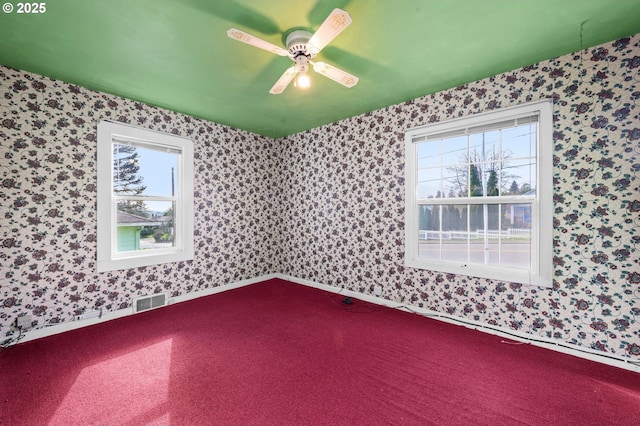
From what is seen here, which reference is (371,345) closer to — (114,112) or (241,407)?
(241,407)

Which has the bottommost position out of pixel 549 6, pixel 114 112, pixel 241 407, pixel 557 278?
pixel 241 407

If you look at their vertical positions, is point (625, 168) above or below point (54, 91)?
below

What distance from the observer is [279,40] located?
1.92 metres

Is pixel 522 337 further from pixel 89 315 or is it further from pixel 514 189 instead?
pixel 89 315

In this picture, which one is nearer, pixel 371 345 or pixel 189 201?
pixel 371 345

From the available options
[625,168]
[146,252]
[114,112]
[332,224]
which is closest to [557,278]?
[625,168]

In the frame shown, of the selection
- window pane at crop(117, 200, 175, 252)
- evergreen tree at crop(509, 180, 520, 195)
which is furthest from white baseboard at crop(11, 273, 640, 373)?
evergreen tree at crop(509, 180, 520, 195)

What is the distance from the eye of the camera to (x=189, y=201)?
3.47 metres

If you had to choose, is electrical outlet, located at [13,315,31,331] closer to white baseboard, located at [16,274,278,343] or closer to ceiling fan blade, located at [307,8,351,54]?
white baseboard, located at [16,274,278,343]

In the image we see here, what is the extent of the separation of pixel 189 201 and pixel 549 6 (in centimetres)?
388

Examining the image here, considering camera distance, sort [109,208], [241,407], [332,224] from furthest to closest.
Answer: [332,224], [109,208], [241,407]

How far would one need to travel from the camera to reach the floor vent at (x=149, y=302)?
2.98 meters

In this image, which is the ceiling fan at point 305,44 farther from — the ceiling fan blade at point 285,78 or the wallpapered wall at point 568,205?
the wallpapered wall at point 568,205

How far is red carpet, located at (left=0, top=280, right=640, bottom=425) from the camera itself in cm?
150
